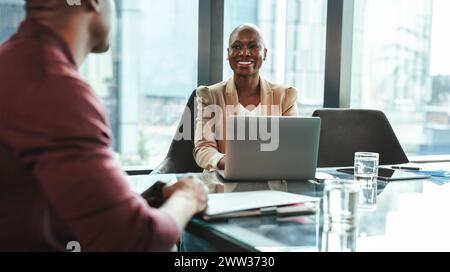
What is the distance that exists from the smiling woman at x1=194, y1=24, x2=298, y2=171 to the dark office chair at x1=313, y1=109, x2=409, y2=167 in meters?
0.21

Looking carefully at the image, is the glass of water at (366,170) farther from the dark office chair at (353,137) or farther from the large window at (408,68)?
the large window at (408,68)

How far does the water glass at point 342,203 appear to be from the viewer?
1074 millimetres

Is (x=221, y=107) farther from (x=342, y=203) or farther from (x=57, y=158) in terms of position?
(x=57, y=158)

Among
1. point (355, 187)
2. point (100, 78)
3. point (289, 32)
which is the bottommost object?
point (355, 187)

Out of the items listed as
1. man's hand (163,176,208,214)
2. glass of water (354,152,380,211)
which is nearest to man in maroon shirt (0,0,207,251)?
man's hand (163,176,208,214)

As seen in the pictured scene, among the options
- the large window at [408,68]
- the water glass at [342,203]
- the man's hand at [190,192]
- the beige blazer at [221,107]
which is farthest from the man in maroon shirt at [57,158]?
the large window at [408,68]

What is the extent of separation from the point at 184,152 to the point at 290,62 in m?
1.46

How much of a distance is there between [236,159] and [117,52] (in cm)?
175

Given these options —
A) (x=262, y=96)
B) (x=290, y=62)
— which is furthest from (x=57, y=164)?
(x=290, y=62)

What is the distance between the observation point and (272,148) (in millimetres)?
1562
